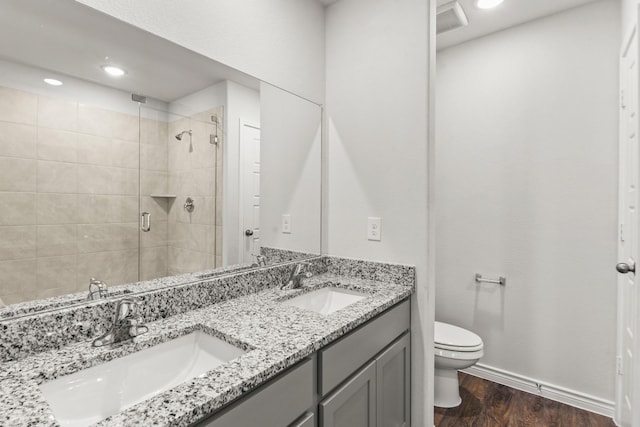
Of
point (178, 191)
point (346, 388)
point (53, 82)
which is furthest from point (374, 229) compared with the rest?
point (53, 82)

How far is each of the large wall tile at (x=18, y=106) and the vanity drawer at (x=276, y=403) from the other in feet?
2.98

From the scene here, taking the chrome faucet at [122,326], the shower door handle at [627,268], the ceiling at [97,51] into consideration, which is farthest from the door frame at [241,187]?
the shower door handle at [627,268]

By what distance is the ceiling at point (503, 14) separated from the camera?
2.04m

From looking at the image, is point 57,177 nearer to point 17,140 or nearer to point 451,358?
point 17,140

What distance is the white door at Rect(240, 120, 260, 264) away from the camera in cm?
153

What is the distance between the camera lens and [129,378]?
2.99 ft

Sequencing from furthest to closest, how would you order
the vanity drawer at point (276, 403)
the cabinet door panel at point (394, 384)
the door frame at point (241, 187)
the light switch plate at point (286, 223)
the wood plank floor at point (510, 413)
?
the wood plank floor at point (510, 413) → the light switch plate at point (286, 223) → the door frame at point (241, 187) → the cabinet door panel at point (394, 384) → the vanity drawer at point (276, 403)

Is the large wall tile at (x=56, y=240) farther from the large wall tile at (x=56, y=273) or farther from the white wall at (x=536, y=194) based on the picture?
the white wall at (x=536, y=194)

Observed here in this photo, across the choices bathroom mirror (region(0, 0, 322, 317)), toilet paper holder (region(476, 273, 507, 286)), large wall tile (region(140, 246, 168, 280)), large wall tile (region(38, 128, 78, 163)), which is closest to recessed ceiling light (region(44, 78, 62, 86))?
bathroom mirror (region(0, 0, 322, 317))

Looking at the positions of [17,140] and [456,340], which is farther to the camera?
[456,340]

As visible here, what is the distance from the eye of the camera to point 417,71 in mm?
1684

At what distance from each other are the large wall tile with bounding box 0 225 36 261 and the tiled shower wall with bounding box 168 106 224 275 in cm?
40

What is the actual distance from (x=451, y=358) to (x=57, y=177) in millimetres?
2073

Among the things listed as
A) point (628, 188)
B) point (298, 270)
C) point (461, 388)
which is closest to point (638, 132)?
point (628, 188)
